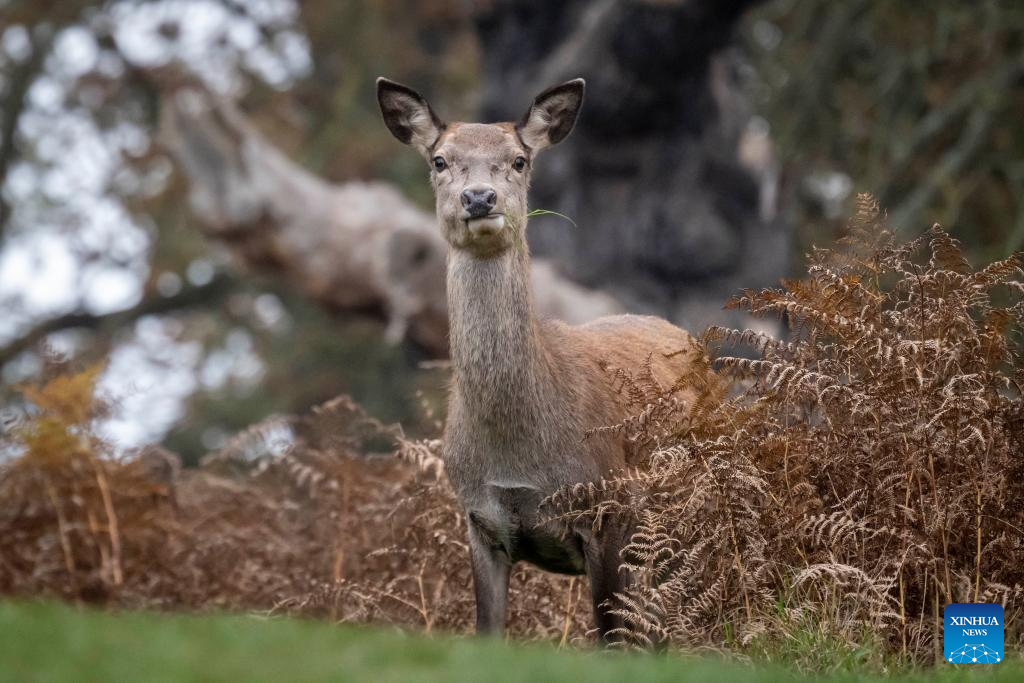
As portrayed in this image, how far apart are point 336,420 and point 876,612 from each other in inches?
161

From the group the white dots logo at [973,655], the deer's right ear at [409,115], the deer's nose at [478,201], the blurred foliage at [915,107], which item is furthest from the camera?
the blurred foliage at [915,107]

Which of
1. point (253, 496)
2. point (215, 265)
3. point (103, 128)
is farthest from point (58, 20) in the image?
point (253, 496)

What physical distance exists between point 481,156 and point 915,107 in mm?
9847

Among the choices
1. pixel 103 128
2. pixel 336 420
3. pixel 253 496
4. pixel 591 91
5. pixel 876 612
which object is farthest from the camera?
pixel 103 128

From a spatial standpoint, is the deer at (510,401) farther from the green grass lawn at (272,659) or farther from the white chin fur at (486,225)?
the green grass lawn at (272,659)

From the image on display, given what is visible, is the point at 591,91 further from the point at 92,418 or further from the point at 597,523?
the point at 597,523

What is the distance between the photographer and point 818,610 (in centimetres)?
695

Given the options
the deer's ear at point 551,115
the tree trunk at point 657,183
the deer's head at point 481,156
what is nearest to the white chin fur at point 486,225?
the deer's head at point 481,156

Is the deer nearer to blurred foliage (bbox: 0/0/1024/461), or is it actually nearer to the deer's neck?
the deer's neck

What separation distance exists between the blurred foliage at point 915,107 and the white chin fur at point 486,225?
291 inches

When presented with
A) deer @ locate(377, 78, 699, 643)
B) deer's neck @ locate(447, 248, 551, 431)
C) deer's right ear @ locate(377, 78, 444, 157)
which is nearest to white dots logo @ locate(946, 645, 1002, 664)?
deer @ locate(377, 78, 699, 643)

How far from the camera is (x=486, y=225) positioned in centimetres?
762

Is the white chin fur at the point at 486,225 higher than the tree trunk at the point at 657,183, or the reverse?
the tree trunk at the point at 657,183

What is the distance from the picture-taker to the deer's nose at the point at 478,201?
7.56m
